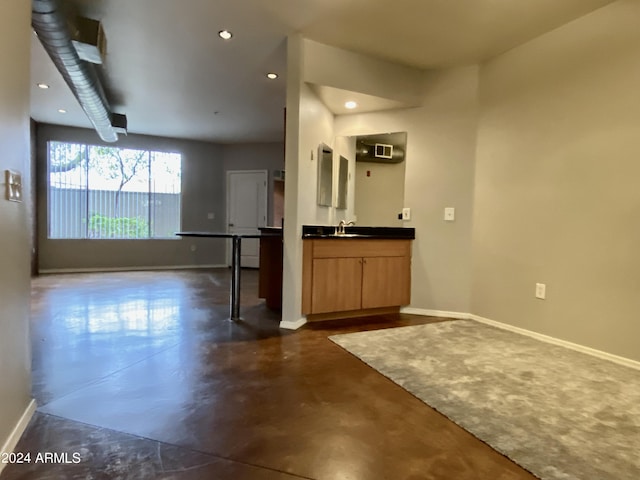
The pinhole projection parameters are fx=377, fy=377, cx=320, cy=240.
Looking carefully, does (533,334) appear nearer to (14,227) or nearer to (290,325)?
(290,325)

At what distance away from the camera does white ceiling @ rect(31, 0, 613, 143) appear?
2932mm

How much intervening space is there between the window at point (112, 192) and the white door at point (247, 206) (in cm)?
111

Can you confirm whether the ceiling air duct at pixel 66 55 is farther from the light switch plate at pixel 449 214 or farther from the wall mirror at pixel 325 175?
the light switch plate at pixel 449 214

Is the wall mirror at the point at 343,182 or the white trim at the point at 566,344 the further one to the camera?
the wall mirror at the point at 343,182

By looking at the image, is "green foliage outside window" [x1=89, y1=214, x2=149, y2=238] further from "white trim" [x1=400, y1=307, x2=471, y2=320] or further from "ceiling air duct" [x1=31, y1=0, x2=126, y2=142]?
"white trim" [x1=400, y1=307, x2=471, y2=320]

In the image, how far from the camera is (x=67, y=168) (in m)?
6.84

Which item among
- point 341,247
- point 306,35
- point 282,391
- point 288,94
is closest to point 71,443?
point 282,391

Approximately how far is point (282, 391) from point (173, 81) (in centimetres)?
402

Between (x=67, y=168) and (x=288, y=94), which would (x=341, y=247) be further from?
(x=67, y=168)

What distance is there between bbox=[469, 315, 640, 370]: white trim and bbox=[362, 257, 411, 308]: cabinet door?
76cm

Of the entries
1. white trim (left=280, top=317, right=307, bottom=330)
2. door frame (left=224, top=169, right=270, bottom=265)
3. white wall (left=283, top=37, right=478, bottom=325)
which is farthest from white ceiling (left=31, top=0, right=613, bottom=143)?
door frame (left=224, top=169, right=270, bottom=265)

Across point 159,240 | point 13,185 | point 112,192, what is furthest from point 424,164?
point 112,192

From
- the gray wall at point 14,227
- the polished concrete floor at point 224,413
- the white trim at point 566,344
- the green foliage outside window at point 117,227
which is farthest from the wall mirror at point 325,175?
the green foliage outside window at point 117,227

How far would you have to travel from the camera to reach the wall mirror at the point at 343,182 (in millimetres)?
4441
